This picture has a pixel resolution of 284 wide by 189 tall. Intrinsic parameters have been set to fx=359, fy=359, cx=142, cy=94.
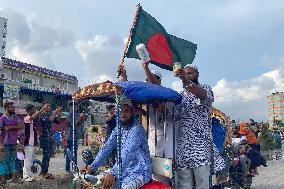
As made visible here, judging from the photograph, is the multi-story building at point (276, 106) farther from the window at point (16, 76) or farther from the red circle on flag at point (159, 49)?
the red circle on flag at point (159, 49)

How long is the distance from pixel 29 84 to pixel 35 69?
4.56 metres

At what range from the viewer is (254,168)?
980 centimetres

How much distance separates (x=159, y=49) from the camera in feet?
23.4

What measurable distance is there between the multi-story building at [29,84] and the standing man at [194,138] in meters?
38.0

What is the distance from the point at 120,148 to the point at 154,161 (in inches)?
33.6

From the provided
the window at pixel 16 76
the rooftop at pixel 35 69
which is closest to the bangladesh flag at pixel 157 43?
the rooftop at pixel 35 69

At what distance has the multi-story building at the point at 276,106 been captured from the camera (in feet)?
462

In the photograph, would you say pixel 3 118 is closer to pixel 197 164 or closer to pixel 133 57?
pixel 133 57

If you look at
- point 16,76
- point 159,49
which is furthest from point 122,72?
point 16,76

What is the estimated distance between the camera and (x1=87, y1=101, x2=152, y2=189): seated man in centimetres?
420

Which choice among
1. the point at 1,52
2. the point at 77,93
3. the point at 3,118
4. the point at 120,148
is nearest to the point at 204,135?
the point at 120,148

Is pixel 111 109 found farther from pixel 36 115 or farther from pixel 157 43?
pixel 157 43

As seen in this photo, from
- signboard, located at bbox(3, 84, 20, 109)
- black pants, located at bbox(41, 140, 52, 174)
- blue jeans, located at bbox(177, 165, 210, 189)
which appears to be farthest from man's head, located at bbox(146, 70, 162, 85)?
signboard, located at bbox(3, 84, 20, 109)

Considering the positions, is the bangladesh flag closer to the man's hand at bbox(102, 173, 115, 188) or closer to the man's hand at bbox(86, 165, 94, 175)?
the man's hand at bbox(86, 165, 94, 175)
